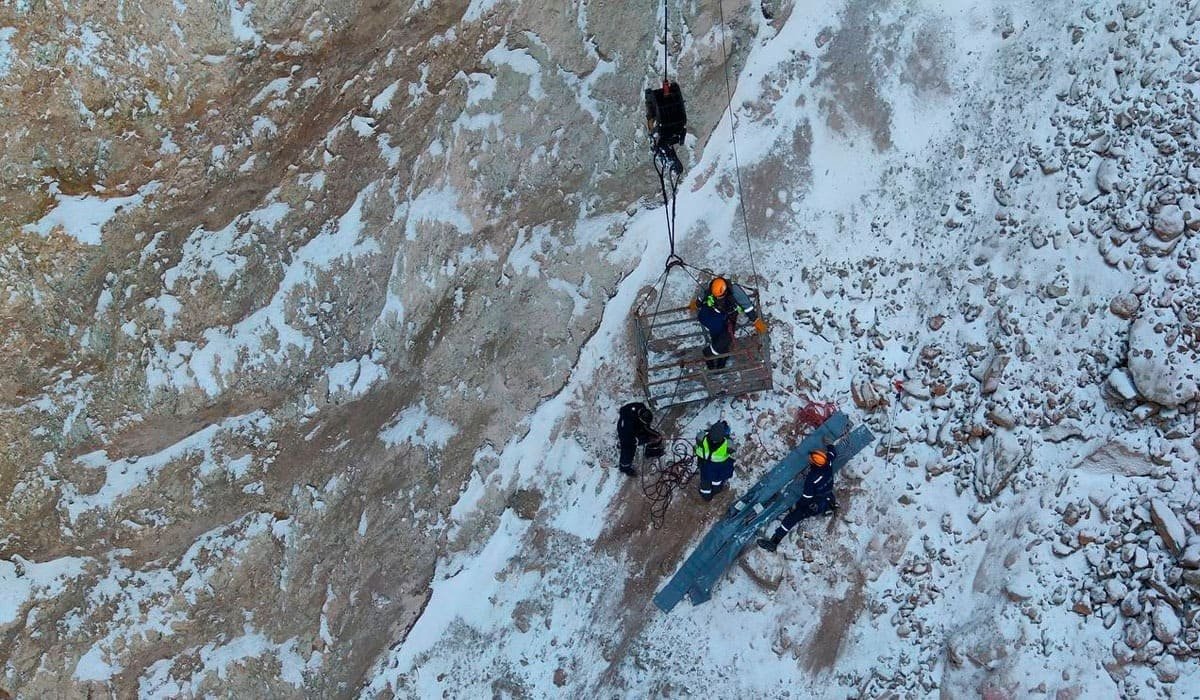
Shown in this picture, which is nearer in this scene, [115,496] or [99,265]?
[99,265]

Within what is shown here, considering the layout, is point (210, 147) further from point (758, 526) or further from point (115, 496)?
point (758, 526)

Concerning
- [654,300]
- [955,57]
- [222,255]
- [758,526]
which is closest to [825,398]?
[758,526]

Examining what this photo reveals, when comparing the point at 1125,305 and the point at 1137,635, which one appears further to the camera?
the point at 1125,305

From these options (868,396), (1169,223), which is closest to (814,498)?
(868,396)

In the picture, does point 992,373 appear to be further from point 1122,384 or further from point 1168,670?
point 1168,670

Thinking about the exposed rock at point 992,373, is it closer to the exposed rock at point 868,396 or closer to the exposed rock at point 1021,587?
the exposed rock at point 868,396

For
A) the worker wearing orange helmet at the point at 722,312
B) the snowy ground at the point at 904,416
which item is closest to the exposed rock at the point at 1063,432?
the snowy ground at the point at 904,416

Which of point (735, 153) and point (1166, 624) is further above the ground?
point (735, 153)
